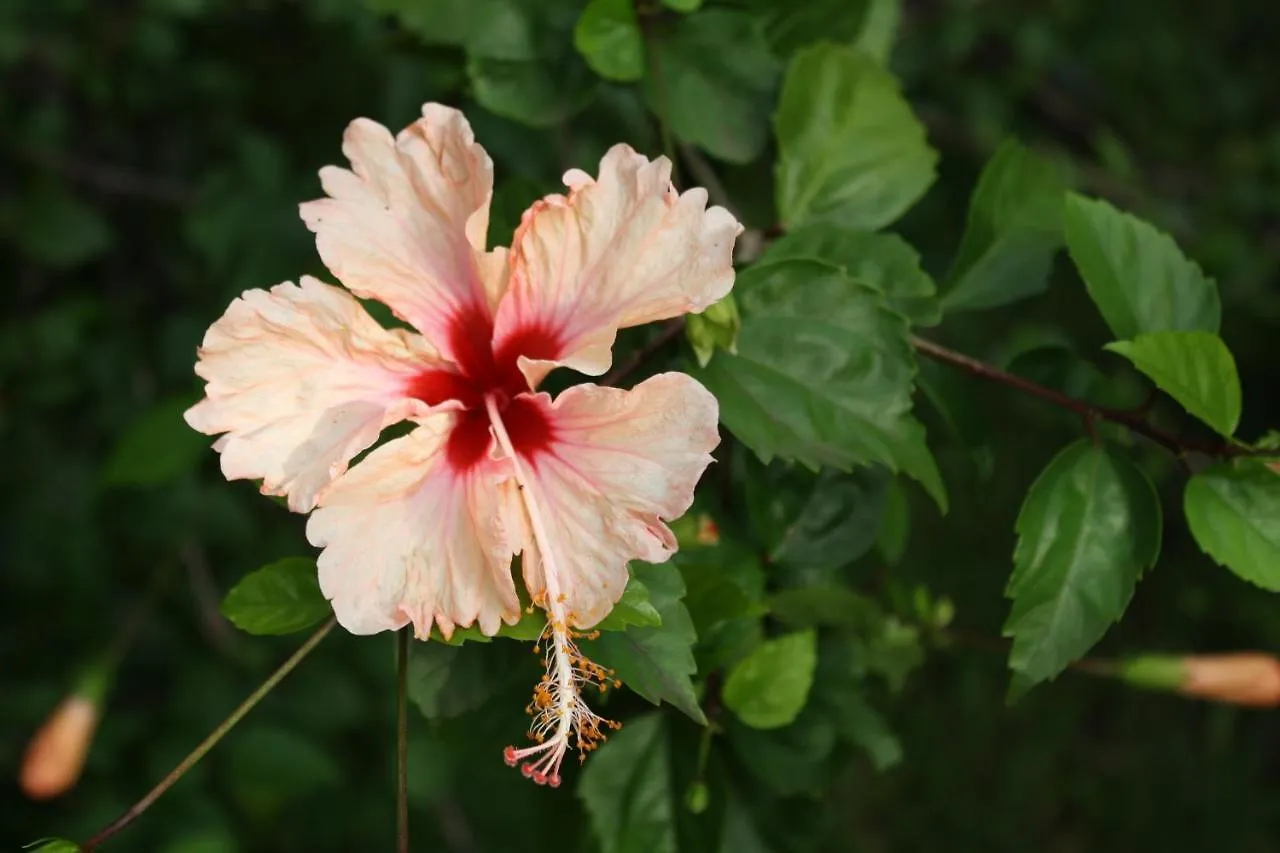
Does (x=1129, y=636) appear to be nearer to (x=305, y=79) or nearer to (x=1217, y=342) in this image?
(x=1217, y=342)

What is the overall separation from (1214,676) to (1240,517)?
457mm

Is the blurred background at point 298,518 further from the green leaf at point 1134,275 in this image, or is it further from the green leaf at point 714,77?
the green leaf at point 1134,275

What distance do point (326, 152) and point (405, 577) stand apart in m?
1.72

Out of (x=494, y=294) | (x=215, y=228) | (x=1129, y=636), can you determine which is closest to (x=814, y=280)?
(x=494, y=294)

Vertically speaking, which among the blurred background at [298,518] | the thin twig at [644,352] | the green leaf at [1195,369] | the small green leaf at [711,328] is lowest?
the blurred background at [298,518]

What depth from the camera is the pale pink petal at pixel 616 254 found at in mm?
796

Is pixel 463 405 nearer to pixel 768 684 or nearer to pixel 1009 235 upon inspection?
pixel 768 684

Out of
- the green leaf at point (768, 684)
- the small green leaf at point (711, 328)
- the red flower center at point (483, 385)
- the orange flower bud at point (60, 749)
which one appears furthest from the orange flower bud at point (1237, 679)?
the orange flower bud at point (60, 749)

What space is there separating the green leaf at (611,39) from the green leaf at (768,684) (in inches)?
22.4

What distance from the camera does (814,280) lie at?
96cm

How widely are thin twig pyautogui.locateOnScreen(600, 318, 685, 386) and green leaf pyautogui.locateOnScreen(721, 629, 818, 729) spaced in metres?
0.30

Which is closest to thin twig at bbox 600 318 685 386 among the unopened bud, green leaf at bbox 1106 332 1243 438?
green leaf at bbox 1106 332 1243 438

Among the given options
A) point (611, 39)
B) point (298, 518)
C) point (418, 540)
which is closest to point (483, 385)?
point (418, 540)

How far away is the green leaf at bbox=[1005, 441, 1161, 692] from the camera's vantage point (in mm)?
931
